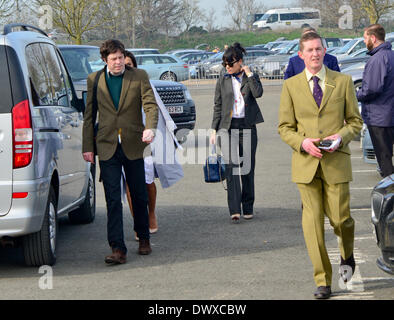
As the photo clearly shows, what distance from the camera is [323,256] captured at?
593 cm

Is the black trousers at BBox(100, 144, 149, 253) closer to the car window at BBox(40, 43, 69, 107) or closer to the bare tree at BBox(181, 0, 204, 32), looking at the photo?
the car window at BBox(40, 43, 69, 107)

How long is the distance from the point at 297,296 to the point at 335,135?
118cm

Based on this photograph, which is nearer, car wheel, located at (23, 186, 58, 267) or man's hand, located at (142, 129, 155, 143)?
car wheel, located at (23, 186, 58, 267)

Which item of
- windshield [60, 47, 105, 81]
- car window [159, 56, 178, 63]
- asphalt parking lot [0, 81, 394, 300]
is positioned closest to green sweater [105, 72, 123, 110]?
asphalt parking lot [0, 81, 394, 300]

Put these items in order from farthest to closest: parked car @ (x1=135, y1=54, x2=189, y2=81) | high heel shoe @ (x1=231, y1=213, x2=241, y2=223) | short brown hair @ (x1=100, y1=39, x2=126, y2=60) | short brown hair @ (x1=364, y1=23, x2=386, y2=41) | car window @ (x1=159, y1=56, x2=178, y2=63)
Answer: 1. car window @ (x1=159, y1=56, x2=178, y2=63)
2. parked car @ (x1=135, y1=54, x2=189, y2=81)
3. high heel shoe @ (x1=231, y1=213, x2=241, y2=223)
4. short brown hair @ (x1=364, y1=23, x2=386, y2=41)
5. short brown hair @ (x1=100, y1=39, x2=126, y2=60)

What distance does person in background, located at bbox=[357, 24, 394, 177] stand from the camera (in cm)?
886

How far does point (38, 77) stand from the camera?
7.36 metres

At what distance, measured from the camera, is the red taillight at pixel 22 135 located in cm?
659

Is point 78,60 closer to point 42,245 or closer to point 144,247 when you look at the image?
point 144,247

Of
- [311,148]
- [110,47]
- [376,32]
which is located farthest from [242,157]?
[311,148]

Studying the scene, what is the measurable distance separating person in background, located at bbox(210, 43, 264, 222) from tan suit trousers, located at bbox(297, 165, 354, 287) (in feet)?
10.5

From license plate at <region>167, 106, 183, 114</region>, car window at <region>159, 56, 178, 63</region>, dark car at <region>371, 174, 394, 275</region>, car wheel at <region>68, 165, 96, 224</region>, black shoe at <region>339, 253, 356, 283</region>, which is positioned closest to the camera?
dark car at <region>371, 174, 394, 275</region>

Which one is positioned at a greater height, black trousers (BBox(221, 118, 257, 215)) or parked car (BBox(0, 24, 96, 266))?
parked car (BBox(0, 24, 96, 266))
